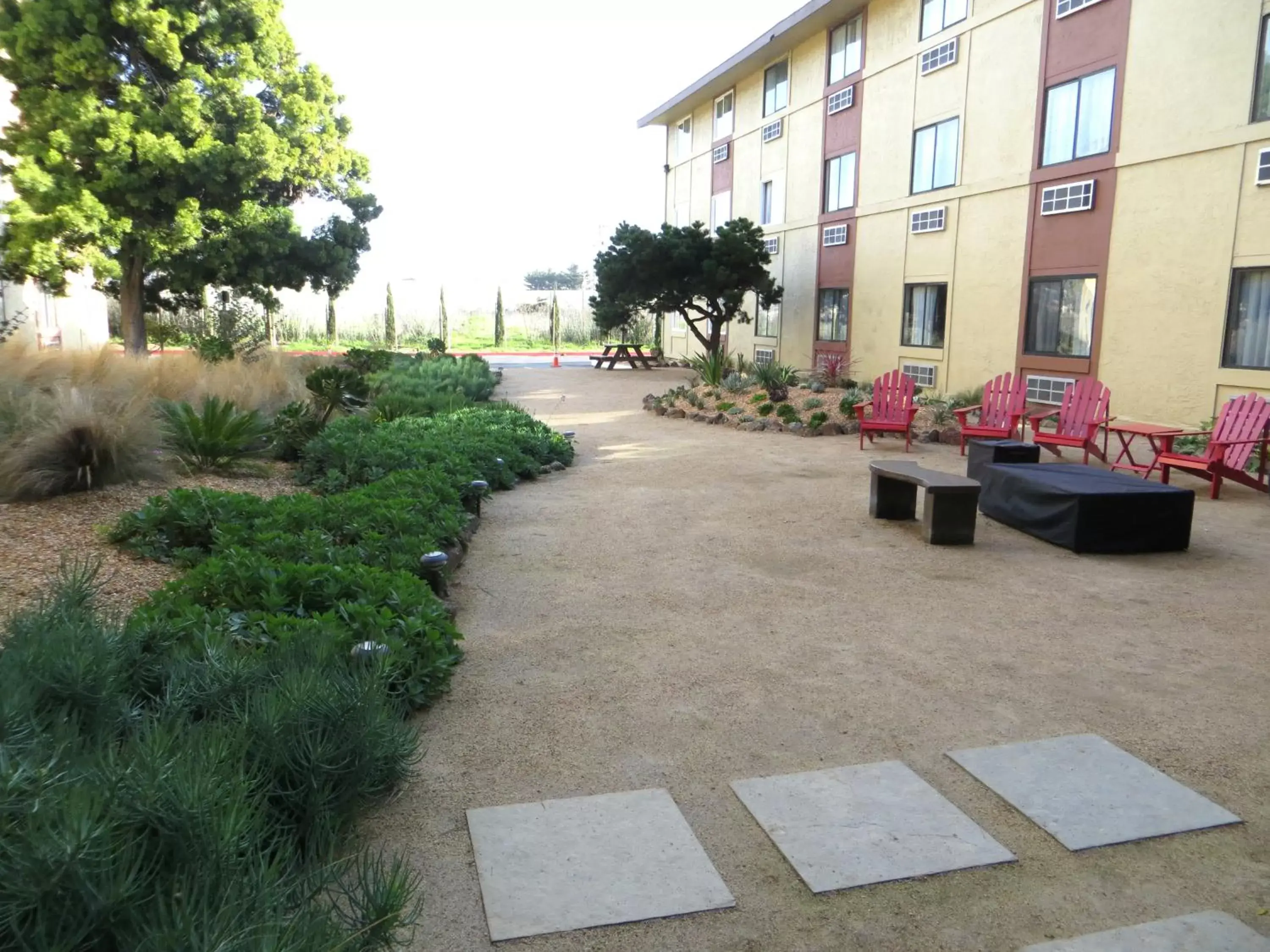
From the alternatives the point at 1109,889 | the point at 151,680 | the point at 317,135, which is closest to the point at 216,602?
the point at 151,680

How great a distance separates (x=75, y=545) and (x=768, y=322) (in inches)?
770

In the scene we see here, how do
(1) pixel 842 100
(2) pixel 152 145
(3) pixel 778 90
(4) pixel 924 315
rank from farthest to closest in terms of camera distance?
(3) pixel 778 90
(1) pixel 842 100
(4) pixel 924 315
(2) pixel 152 145

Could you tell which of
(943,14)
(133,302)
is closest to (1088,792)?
(943,14)

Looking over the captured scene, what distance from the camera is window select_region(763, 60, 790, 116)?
2167 cm

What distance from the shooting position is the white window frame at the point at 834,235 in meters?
19.0

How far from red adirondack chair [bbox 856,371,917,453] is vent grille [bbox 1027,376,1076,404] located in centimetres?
301

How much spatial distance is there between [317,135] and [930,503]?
593 inches

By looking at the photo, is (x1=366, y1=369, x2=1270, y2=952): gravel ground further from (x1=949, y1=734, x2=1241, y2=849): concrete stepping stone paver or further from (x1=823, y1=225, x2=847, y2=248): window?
(x1=823, y1=225, x2=847, y2=248): window

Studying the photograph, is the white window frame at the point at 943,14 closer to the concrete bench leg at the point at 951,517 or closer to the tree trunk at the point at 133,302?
the concrete bench leg at the point at 951,517

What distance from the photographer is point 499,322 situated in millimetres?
38375

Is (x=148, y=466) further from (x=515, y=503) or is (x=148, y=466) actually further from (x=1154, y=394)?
(x=1154, y=394)

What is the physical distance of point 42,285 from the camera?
15453 millimetres

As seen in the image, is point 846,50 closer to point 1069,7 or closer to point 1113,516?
point 1069,7

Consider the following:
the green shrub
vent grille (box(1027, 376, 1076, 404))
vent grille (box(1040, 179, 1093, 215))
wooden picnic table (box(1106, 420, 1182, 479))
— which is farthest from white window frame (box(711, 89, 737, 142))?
the green shrub
